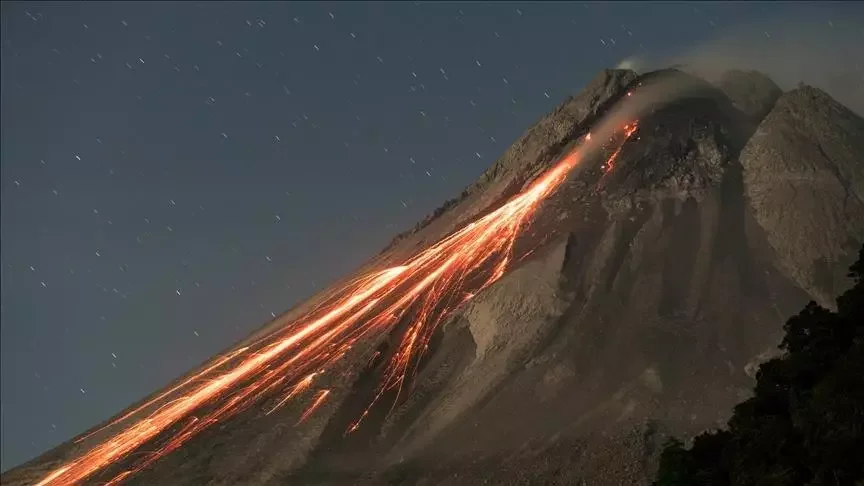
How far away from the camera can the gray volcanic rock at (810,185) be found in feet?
173

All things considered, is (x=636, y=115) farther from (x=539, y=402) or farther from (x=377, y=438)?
(x=377, y=438)

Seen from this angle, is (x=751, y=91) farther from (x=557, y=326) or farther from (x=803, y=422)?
(x=803, y=422)

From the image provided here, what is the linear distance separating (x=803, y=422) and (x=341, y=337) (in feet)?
130

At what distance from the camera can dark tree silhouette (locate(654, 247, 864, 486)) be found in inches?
760

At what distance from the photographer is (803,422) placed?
20562 millimetres

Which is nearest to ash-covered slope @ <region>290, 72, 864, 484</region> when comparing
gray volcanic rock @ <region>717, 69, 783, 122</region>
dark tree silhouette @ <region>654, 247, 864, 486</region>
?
gray volcanic rock @ <region>717, 69, 783, 122</region>

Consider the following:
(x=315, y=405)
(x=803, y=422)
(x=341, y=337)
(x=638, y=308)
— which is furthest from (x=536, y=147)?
(x=803, y=422)

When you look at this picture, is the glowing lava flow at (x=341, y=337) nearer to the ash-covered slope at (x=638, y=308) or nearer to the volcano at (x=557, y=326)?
the volcano at (x=557, y=326)

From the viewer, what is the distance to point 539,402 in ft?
148

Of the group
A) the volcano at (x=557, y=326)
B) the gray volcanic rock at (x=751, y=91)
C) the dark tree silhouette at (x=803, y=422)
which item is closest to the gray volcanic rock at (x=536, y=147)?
the volcano at (x=557, y=326)

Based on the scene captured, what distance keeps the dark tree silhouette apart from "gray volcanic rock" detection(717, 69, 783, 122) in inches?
2012

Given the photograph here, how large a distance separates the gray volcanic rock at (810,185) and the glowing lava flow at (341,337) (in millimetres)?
11682

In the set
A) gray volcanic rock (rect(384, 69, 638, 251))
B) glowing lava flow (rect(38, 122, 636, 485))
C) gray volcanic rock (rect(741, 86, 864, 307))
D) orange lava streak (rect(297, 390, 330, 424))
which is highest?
gray volcanic rock (rect(384, 69, 638, 251))

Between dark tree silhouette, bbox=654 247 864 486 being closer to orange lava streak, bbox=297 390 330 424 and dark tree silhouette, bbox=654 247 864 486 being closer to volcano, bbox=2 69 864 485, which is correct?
volcano, bbox=2 69 864 485
